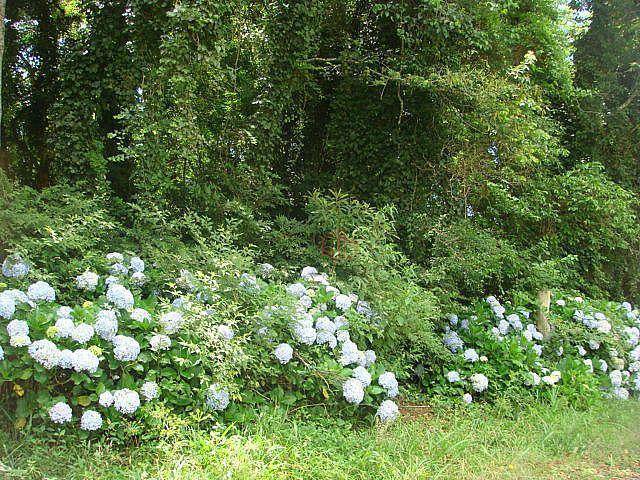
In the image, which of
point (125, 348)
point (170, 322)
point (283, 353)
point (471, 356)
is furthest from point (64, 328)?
point (471, 356)

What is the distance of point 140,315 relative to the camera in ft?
10.7

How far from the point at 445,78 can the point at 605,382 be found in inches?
131

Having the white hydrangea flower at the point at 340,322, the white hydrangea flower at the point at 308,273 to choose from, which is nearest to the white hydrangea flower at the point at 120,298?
the white hydrangea flower at the point at 340,322

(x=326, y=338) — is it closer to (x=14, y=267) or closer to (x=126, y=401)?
(x=126, y=401)

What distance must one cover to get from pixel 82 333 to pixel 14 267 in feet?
2.83

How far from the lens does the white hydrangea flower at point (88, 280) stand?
3518mm

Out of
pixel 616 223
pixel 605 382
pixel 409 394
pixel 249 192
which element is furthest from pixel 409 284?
pixel 616 223

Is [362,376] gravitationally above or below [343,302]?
below

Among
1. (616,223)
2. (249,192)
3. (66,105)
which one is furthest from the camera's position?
(616,223)

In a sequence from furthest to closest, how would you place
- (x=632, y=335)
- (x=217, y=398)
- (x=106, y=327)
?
1. (x=632, y=335)
2. (x=217, y=398)
3. (x=106, y=327)

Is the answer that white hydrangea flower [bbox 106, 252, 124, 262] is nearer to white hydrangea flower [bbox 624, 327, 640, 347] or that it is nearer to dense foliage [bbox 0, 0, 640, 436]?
dense foliage [bbox 0, 0, 640, 436]

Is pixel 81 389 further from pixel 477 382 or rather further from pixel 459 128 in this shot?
pixel 459 128

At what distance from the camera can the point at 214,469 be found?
271 centimetres

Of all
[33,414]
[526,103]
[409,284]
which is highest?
[526,103]
